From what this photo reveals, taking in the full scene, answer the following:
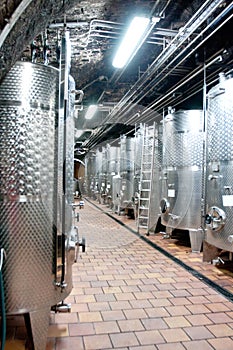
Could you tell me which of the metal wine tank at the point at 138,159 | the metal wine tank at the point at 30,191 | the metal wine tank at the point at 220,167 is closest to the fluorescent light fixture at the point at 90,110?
the metal wine tank at the point at 138,159

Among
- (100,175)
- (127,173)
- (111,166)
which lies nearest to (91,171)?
(100,175)

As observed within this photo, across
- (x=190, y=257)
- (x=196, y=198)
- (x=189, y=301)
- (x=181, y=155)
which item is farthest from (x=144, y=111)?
(x=189, y=301)

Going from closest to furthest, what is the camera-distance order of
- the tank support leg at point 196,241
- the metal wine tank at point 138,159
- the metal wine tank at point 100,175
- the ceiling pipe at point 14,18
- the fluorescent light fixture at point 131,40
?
the ceiling pipe at point 14,18 → the fluorescent light fixture at point 131,40 → the tank support leg at point 196,241 → the metal wine tank at point 138,159 → the metal wine tank at point 100,175

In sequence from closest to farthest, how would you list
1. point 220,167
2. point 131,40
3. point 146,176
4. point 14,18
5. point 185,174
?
point 14,18 < point 220,167 < point 131,40 < point 185,174 < point 146,176

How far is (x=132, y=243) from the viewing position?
546 centimetres

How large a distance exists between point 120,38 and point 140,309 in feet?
11.2

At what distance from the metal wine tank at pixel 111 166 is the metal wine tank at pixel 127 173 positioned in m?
0.80

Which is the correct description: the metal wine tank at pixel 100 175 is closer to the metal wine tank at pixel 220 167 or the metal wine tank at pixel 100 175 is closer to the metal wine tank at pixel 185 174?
the metal wine tank at pixel 185 174

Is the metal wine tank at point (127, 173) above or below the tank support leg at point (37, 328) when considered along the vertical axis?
above

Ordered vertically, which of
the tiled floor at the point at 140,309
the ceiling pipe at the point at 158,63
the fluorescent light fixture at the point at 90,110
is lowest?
the tiled floor at the point at 140,309

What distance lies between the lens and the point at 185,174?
500cm

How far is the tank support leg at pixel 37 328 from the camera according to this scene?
199 centimetres

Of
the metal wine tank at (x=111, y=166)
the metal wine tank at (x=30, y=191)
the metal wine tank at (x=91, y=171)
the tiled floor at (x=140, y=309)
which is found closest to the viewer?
the metal wine tank at (x=30, y=191)

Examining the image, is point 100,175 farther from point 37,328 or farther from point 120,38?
point 37,328
